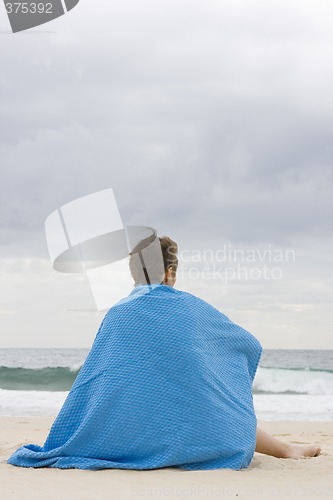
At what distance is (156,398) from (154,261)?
77cm

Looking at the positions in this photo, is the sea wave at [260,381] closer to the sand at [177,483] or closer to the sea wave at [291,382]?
the sea wave at [291,382]

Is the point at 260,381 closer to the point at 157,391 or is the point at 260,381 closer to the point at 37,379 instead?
the point at 37,379

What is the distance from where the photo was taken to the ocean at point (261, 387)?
12.4 metres

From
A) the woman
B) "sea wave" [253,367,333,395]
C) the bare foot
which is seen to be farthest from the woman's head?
"sea wave" [253,367,333,395]

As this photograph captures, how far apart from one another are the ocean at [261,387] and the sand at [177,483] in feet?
23.5

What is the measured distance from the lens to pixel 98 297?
16.0 feet

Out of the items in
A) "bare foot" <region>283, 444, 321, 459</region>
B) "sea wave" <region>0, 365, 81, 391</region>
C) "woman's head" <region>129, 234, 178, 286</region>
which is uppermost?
"woman's head" <region>129, 234, 178, 286</region>

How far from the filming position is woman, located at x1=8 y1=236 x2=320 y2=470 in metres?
3.75

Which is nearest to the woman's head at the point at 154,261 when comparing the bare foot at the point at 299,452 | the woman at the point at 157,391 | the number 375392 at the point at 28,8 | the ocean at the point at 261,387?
the woman at the point at 157,391

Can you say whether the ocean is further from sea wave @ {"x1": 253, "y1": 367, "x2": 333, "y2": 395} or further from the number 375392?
the number 375392

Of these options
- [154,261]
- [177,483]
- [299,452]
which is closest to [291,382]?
[299,452]

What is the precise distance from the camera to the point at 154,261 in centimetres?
398

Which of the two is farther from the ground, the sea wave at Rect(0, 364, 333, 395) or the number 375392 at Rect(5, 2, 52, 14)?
the number 375392 at Rect(5, 2, 52, 14)

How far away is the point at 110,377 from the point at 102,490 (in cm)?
79
